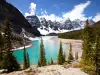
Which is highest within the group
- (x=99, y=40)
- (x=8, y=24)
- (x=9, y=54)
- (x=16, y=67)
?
(x=8, y=24)

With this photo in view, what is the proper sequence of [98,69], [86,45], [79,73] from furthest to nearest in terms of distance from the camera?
[86,45] < [98,69] < [79,73]

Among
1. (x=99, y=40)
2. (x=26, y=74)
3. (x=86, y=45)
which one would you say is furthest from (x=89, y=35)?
(x=26, y=74)

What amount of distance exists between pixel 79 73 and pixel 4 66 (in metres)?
17.4

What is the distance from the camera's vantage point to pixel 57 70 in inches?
1271

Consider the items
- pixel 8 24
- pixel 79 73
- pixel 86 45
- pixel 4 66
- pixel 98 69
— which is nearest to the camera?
pixel 79 73

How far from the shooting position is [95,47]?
32.7m

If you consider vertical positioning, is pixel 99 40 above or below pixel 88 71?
above

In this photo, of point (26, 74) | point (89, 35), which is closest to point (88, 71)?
point (26, 74)

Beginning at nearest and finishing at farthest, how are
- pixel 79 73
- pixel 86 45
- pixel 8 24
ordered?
pixel 79 73 < pixel 8 24 < pixel 86 45

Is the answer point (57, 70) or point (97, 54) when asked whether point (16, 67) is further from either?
point (97, 54)

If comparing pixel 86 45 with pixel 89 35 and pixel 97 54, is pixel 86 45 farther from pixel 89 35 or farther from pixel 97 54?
pixel 97 54

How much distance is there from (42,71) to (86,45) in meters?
Answer: 20.8

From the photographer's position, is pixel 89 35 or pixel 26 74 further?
pixel 89 35

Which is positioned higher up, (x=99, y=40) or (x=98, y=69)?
(x=99, y=40)
